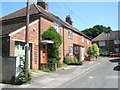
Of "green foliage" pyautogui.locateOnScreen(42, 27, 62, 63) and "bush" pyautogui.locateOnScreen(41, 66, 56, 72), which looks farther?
"green foliage" pyautogui.locateOnScreen(42, 27, 62, 63)

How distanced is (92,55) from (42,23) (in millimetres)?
19553

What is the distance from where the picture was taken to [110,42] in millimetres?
59188

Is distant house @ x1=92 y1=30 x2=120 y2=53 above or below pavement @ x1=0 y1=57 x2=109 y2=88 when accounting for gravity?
above

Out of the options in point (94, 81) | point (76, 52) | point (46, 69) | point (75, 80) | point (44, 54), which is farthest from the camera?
point (76, 52)

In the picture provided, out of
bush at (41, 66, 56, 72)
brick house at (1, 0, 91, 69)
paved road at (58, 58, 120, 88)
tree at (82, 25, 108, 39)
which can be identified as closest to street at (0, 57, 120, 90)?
paved road at (58, 58, 120, 88)

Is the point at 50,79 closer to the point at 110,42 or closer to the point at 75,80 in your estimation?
the point at 75,80

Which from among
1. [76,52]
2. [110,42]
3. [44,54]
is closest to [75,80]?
[44,54]

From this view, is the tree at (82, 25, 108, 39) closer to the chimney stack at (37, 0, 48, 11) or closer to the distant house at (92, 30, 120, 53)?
the distant house at (92, 30, 120, 53)

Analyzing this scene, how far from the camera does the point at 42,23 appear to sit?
743 inches

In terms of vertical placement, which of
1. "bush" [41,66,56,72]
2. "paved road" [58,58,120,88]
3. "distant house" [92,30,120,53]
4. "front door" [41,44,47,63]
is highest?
"distant house" [92,30,120,53]

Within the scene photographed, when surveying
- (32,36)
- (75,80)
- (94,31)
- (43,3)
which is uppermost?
(94,31)

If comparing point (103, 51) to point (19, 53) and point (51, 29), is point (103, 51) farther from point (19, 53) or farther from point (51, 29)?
point (19, 53)

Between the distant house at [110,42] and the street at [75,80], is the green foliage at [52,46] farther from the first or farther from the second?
the distant house at [110,42]

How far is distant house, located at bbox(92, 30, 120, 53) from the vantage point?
58025 mm
